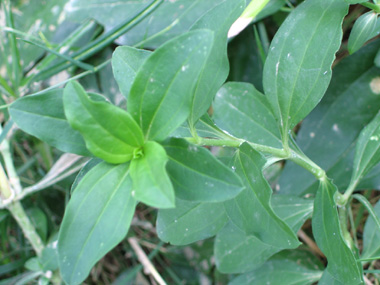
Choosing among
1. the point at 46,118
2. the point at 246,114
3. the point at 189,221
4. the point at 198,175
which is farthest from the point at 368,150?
the point at 46,118

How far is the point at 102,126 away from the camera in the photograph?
0.84m

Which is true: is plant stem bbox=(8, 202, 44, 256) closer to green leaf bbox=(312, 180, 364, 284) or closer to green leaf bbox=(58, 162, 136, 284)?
green leaf bbox=(58, 162, 136, 284)

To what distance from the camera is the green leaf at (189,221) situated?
4.25 feet

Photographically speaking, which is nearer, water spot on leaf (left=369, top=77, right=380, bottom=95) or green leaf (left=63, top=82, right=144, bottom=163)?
green leaf (left=63, top=82, right=144, bottom=163)

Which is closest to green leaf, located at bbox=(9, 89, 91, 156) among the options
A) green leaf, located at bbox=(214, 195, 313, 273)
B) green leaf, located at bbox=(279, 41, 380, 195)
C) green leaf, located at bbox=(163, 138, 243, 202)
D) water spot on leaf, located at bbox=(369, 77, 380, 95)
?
green leaf, located at bbox=(163, 138, 243, 202)

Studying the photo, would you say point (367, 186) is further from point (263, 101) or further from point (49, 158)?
point (49, 158)

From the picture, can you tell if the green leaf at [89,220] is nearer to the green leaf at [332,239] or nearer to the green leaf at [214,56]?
the green leaf at [214,56]

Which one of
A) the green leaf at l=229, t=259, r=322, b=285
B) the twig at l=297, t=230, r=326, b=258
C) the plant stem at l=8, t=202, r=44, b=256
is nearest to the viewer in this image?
the green leaf at l=229, t=259, r=322, b=285

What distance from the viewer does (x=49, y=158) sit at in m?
2.00

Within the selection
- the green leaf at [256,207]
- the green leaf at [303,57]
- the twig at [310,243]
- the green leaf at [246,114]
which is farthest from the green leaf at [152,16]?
the twig at [310,243]

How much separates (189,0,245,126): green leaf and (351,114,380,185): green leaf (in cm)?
60

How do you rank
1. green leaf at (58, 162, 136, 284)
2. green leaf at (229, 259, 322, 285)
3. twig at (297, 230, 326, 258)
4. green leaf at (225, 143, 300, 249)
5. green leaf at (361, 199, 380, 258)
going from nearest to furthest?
green leaf at (58, 162, 136, 284)
green leaf at (225, 143, 300, 249)
green leaf at (361, 199, 380, 258)
green leaf at (229, 259, 322, 285)
twig at (297, 230, 326, 258)

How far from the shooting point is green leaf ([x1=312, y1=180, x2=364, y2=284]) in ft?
3.59

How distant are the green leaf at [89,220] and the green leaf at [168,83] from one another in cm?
16
